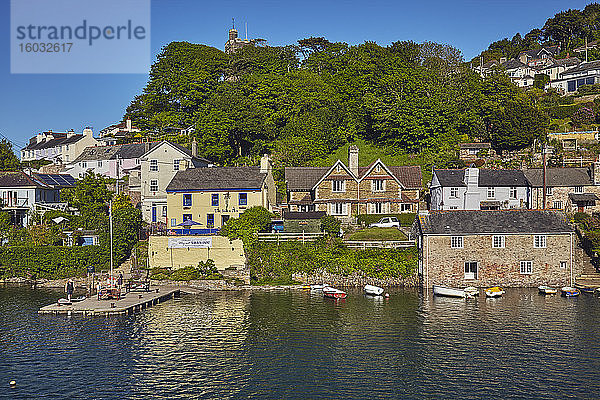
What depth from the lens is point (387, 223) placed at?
6731 centimetres

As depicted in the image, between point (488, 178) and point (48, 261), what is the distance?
4989 centimetres

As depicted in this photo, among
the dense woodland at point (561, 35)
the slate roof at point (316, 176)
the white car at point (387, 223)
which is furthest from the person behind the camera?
the dense woodland at point (561, 35)

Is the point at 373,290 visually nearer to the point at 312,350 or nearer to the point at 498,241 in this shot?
the point at 498,241

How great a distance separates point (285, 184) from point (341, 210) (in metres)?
10.6

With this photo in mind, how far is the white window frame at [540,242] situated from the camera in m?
57.2

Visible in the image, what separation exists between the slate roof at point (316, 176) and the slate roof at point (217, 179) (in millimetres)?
5439

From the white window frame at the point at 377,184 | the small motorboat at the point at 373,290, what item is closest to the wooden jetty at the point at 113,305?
the small motorboat at the point at 373,290

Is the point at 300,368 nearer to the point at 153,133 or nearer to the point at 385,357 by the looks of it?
the point at 385,357

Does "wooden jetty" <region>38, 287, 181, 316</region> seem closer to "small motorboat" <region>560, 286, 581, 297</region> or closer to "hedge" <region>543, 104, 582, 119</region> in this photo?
"small motorboat" <region>560, 286, 581, 297</region>

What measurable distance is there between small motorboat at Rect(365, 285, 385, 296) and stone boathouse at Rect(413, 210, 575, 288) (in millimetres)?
5218

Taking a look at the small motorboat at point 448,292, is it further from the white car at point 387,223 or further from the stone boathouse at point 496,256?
the white car at point 387,223

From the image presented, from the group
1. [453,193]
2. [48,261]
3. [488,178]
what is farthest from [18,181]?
[488,178]

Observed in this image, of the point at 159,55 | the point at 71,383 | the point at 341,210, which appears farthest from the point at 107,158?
the point at 71,383

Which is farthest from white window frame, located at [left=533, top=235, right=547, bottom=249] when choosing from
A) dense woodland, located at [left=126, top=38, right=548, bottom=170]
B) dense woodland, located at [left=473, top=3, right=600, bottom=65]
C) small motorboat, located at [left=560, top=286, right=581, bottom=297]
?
dense woodland, located at [left=473, top=3, right=600, bottom=65]
